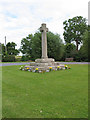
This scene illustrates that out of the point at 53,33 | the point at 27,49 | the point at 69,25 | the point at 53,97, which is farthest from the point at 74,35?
the point at 53,97

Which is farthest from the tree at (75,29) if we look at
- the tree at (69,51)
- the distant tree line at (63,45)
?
the tree at (69,51)

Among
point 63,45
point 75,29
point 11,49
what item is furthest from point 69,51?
point 11,49

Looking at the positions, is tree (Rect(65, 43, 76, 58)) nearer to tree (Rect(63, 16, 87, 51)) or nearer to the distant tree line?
the distant tree line

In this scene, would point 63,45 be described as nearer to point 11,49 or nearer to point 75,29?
point 75,29

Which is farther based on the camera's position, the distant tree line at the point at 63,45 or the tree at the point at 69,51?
the tree at the point at 69,51

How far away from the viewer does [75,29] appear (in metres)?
38.1

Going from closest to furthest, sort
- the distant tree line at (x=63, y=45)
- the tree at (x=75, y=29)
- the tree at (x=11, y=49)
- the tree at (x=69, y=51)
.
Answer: the distant tree line at (x=63, y=45) → the tree at (x=69, y=51) → the tree at (x=75, y=29) → the tree at (x=11, y=49)

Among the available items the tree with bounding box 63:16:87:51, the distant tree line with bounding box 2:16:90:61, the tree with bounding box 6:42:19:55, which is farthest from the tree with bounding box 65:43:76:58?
the tree with bounding box 6:42:19:55

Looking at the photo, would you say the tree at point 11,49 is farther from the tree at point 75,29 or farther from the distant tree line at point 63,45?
the tree at point 75,29

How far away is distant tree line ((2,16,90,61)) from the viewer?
28.9 meters

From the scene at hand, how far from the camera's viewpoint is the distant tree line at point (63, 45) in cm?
2886

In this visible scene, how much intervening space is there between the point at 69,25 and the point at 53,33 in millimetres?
11618

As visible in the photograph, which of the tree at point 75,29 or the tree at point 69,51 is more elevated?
the tree at point 75,29

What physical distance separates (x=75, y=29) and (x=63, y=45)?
10769 millimetres
